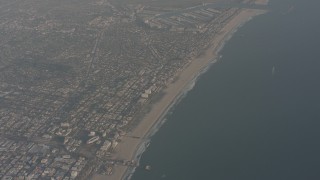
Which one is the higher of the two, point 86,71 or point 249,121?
point 249,121

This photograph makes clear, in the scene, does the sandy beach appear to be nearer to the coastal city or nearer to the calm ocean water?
the coastal city

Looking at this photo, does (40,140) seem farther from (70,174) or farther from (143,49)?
(143,49)

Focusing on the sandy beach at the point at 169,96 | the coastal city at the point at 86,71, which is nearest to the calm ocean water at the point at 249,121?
the sandy beach at the point at 169,96

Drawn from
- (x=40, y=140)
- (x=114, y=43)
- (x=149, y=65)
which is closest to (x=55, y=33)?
(x=114, y=43)

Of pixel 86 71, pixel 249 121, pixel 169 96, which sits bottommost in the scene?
pixel 86 71

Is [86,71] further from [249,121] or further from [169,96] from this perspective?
[249,121]

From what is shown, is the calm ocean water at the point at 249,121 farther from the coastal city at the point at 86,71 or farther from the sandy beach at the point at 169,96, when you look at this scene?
the coastal city at the point at 86,71

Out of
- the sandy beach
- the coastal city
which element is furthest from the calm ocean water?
the coastal city

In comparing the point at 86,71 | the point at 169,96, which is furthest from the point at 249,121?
the point at 86,71
